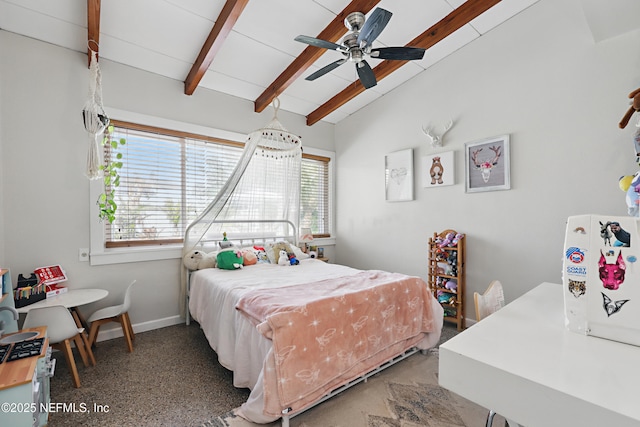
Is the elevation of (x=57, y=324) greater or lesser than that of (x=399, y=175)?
lesser

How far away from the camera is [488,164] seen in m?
2.99

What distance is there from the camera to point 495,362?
72 cm

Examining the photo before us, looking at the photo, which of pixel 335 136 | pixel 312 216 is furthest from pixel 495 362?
pixel 335 136

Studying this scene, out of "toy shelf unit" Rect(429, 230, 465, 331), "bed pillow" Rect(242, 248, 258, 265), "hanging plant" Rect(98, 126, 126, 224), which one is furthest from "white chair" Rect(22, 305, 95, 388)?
"toy shelf unit" Rect(429, 230, 465, 331)

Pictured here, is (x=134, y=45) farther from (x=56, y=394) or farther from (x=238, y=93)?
(x=56, y=394)

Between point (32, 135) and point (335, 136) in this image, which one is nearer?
point (32, 135)

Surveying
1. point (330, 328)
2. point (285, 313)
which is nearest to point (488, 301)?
point (330, 328)

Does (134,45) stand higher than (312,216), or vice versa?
(134,45)

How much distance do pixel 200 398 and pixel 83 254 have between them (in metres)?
1.86

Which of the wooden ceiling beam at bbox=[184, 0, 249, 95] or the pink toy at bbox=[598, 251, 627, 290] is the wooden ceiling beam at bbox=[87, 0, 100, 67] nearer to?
the wooden ceiling beam at bbox=[184, 0, 249, 95]

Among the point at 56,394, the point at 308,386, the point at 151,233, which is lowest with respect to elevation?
the point at 56,394

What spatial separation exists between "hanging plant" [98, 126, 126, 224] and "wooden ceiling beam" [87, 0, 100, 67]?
29.0 inches

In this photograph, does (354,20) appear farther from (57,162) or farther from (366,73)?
(57,162)

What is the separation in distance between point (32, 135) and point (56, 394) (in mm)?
2139
